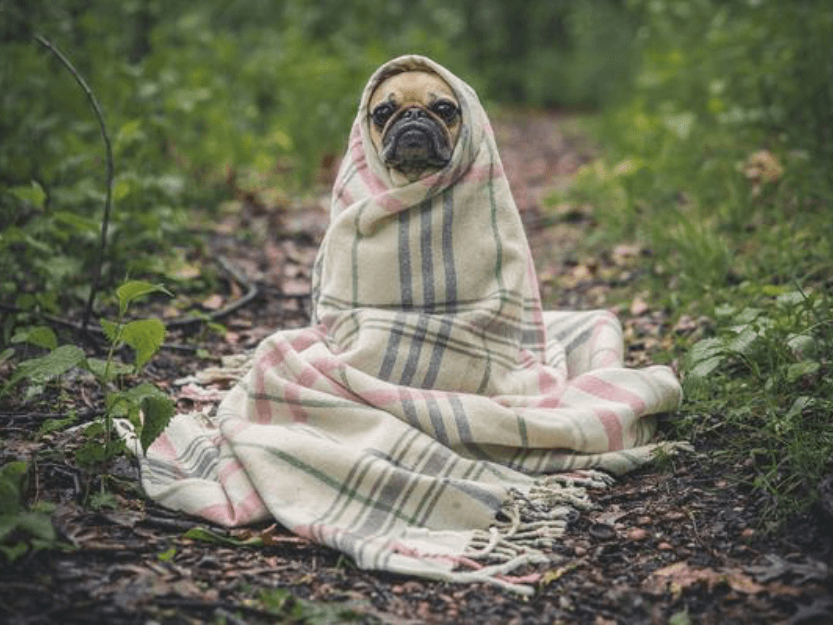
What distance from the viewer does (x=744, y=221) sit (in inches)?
181

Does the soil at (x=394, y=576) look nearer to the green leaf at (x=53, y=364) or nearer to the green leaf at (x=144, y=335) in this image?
the green leaf at (x=53, y=364)

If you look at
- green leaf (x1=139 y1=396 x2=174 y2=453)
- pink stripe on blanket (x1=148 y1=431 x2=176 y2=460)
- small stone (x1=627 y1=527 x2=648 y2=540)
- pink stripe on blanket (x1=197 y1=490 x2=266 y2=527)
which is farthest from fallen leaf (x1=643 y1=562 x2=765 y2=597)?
pink stripe on blanket (x1=148 y1=431 x2=176 y2=460)

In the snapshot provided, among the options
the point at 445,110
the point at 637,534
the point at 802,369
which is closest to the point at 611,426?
the point at 637,534

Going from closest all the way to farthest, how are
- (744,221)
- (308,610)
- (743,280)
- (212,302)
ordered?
(308,610)
(743,280)
(212,302)
(744,221)

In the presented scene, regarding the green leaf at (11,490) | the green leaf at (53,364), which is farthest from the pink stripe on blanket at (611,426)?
the green leaf at (11,490)

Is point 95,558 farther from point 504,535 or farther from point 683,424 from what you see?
point 683,424

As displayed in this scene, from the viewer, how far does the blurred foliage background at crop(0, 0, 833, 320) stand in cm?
430

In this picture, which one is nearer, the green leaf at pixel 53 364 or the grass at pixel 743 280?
the green leaf at pixel 53 364

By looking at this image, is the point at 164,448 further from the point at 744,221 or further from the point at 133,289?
the point at 744,221

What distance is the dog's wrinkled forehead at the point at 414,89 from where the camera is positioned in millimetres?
2846

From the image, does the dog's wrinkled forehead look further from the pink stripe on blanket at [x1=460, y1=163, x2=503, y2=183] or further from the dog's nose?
the pink stripe on blanket at [x1=460, y1=163, x2=503, y2=183]

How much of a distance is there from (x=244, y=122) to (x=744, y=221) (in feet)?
12.7

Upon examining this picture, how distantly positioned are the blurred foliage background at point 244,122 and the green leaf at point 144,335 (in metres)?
0.88

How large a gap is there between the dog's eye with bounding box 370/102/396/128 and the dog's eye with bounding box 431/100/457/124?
0.14m
